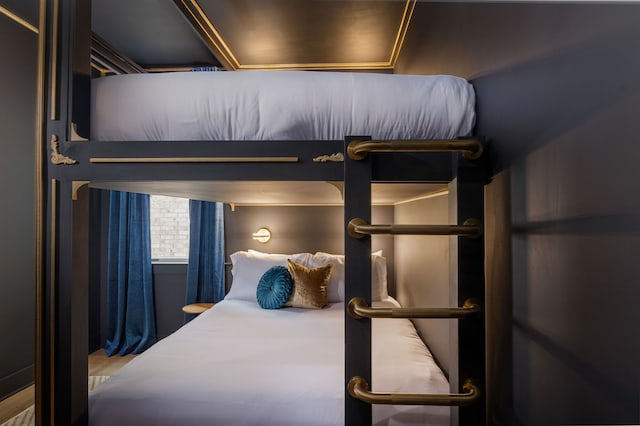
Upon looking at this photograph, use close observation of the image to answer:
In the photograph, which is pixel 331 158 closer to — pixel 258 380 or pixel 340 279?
pixel 258 380

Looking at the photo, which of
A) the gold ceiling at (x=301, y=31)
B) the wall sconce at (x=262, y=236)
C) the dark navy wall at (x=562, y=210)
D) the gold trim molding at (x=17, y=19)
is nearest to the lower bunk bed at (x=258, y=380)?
the dark navy wall at (x=562, y=210)

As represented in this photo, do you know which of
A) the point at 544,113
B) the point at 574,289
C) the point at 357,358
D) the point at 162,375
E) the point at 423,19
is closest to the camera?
the point at 574,289

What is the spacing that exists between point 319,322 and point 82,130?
5.41 ft

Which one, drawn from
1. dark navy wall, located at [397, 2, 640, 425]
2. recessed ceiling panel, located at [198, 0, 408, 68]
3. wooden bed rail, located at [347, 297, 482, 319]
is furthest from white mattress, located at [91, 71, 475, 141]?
recessed ceiling panel, located at [198, 0, 408, 68]

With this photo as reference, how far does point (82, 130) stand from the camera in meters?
1.37

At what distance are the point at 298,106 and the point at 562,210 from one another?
884 millimetres

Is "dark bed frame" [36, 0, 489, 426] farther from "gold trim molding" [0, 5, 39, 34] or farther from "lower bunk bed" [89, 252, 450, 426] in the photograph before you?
"gold trim molding" [0, 5, 39, 34]

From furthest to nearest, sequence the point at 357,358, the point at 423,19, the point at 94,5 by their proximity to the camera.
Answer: the point at 94,5 < the point at 423,19 < the point at 357,358

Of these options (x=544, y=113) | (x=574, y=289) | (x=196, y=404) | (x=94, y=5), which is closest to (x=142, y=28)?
(x=94, y=5)

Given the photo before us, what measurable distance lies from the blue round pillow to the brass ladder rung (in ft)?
5.23

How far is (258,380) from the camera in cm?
149

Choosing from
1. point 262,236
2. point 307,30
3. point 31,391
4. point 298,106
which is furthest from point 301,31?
point 31,391

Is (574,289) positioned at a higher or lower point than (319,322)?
higher

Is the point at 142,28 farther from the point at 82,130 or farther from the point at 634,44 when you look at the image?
the point at 634,44
